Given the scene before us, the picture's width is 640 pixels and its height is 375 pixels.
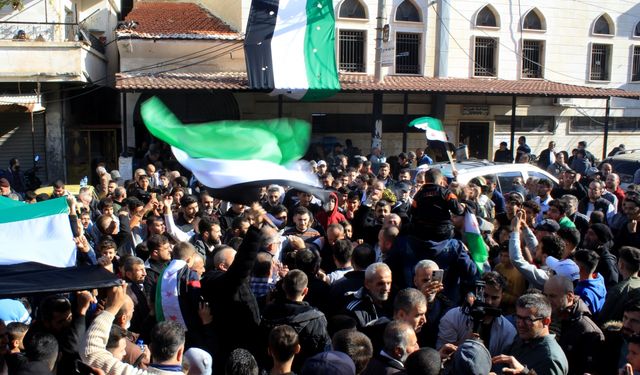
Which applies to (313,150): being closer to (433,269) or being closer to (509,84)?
(509,84)

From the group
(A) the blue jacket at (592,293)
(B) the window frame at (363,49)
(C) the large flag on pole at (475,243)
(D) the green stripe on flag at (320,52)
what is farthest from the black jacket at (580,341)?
(B) the window frame at (363,49)

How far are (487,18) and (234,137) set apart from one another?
65.6ft

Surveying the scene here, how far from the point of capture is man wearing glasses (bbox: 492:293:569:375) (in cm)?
388

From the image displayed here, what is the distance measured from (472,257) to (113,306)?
337 cm

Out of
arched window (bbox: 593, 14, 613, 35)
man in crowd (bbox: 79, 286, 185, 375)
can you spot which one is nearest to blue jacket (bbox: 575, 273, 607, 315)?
man in crowd (bbox: 79, 286, 185, 375)

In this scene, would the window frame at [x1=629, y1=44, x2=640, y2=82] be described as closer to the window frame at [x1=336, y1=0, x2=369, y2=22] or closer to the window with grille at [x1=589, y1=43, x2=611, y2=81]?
the window with grille at [x1=589, y1=43, x2=611, y2=81]

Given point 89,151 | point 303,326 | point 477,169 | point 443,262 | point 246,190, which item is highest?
point 246,190

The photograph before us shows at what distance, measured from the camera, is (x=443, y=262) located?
5.66 metres

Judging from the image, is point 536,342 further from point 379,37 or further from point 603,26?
point 603,26

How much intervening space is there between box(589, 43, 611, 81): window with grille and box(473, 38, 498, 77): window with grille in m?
4.19

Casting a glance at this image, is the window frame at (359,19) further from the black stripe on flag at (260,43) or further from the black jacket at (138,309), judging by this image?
the black jacket at (138,309)

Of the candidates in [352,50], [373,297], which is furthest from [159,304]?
[352,50]

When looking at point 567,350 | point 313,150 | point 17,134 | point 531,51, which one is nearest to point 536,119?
point 531,51

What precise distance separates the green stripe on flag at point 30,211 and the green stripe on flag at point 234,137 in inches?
40.3
